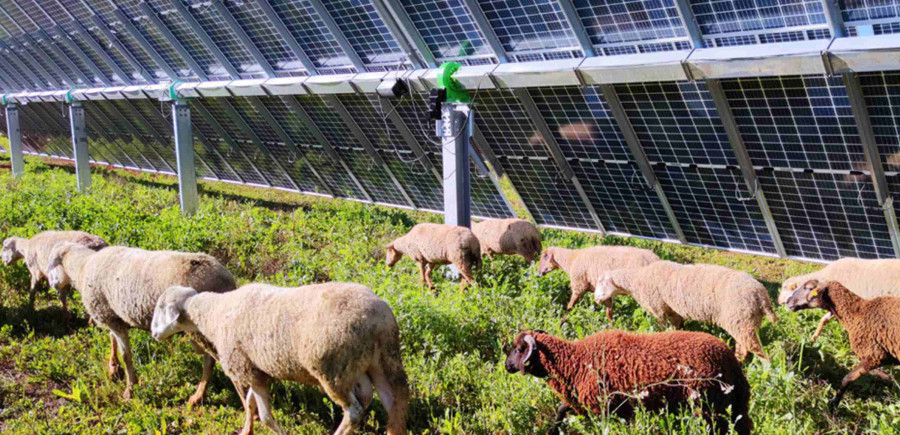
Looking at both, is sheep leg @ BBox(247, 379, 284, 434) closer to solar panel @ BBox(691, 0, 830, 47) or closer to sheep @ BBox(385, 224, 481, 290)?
sheep @ BBox(385, 224, 481, 290)

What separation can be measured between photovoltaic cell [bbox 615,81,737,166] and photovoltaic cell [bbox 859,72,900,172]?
173 cm

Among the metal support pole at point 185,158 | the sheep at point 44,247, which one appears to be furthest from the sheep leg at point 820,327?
the metal support pole at point 185,158

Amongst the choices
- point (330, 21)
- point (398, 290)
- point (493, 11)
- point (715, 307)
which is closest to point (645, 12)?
point (493, 11)

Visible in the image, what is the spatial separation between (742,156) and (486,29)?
382 cm

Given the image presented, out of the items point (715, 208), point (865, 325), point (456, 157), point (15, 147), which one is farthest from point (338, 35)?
point (15, 147)

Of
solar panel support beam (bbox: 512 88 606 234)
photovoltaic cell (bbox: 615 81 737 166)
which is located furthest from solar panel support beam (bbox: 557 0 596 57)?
solar panel support beam (bbox: 512 88 606 234)

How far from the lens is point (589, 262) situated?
8617mm

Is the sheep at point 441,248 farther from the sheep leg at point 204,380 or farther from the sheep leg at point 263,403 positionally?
the sheep leg at point 263,403

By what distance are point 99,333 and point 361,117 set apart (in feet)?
23.1

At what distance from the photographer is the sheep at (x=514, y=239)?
10.3 meters

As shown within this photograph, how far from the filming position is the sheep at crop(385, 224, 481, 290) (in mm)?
9445

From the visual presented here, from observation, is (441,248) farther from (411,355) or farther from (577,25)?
(577,25)

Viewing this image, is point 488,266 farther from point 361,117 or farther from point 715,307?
point 361,117

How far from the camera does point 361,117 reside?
549 inches
